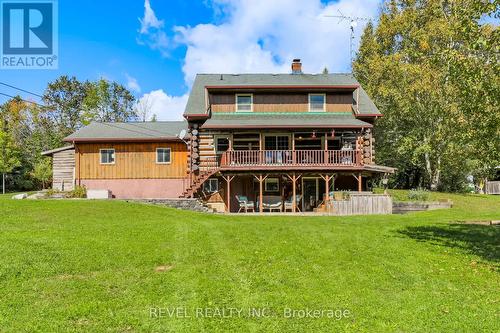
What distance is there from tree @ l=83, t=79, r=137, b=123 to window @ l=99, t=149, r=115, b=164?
3066 cm

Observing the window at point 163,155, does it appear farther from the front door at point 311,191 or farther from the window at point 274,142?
the front door at point 311,191

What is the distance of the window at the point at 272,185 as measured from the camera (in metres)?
25.8

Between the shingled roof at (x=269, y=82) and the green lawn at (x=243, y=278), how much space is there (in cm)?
1399

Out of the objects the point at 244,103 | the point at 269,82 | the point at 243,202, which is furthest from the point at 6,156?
the point at 243,202

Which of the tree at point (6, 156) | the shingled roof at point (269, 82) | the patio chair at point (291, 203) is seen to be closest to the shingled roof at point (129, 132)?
the shingled roof at point (269, 82)

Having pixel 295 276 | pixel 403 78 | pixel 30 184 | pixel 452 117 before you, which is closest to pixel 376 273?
pixel 295 276

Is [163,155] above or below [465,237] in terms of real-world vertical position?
above

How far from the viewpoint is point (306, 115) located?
85.8 feet

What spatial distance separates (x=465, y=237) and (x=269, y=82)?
58.0ft

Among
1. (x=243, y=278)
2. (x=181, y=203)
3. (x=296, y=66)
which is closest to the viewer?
(x=243, y=278)

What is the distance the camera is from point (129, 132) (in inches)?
1069

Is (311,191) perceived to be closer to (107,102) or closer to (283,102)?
(283,102)

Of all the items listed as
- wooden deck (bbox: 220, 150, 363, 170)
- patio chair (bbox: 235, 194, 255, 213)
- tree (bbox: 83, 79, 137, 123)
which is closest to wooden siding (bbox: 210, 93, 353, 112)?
wooden deck (bbox: 220, 150, 363, 170)

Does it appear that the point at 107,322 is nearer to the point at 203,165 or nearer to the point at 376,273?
the point at 376,273
